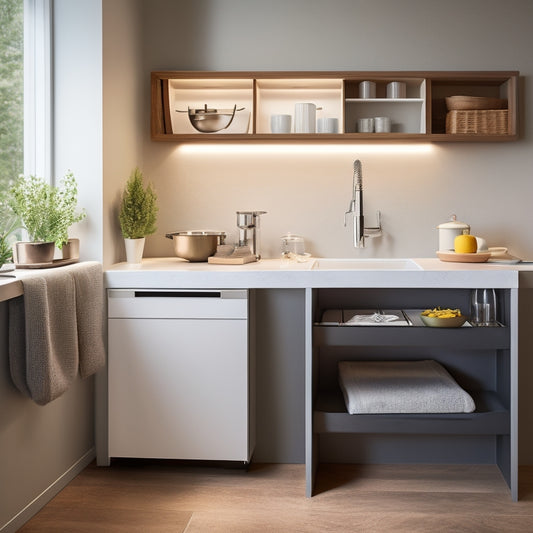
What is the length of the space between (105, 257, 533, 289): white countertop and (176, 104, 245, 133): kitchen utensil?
0.83m

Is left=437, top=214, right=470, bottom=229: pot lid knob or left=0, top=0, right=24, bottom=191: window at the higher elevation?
left=0, top=0, right=24, bottom=191: window

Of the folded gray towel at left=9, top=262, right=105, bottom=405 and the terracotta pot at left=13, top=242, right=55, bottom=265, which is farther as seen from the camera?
the terracotta pot at left=13, top=242, right=55, bottom=265

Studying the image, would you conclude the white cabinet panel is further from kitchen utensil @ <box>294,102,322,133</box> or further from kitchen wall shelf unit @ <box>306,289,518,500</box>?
kitchen utensil @ <box>294,102,322,133</box>

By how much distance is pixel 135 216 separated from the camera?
333 centimetres

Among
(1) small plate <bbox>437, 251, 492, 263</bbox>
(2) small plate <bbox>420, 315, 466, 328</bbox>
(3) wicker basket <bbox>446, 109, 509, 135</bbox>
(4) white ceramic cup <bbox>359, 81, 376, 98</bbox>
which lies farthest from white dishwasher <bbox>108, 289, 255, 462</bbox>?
(3) wicker basket <bbox>446, 109, 509, 135</bbox>

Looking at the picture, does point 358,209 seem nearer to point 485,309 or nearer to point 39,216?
point 485,309

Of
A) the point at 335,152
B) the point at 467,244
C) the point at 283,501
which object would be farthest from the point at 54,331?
the point at 467,244

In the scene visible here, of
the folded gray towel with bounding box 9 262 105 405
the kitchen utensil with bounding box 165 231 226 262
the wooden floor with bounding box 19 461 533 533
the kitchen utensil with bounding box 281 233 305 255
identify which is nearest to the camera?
the folded gray towel with bounding box 9 262 105 405

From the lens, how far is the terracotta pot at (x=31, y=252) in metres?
2.75

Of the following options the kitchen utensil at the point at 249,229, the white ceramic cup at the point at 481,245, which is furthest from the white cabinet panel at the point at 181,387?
the white ceramic cup at the point at 481,245

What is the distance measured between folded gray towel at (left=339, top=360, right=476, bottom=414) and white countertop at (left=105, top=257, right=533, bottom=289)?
435 mm

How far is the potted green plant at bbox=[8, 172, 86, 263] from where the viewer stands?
277cm

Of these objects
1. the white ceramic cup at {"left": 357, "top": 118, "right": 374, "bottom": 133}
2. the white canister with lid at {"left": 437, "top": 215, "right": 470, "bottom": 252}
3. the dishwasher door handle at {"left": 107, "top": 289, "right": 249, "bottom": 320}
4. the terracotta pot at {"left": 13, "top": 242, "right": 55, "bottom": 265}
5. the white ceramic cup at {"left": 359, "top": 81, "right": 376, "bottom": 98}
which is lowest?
the dishwasher door handle at {"left": 107, "top": 289, "right": 249, "bottom": 320}

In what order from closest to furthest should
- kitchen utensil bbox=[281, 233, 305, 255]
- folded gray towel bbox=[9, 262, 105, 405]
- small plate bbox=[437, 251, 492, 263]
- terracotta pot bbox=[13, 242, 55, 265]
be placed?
folded gray towel bbox=[9, 262, 105, 405], terracotta pot bbox=[13, 242, 55, 265], small plate bbox=[437, 251, 492, 263], kitchen utensil bbox=[281, 233, 305, 255]
